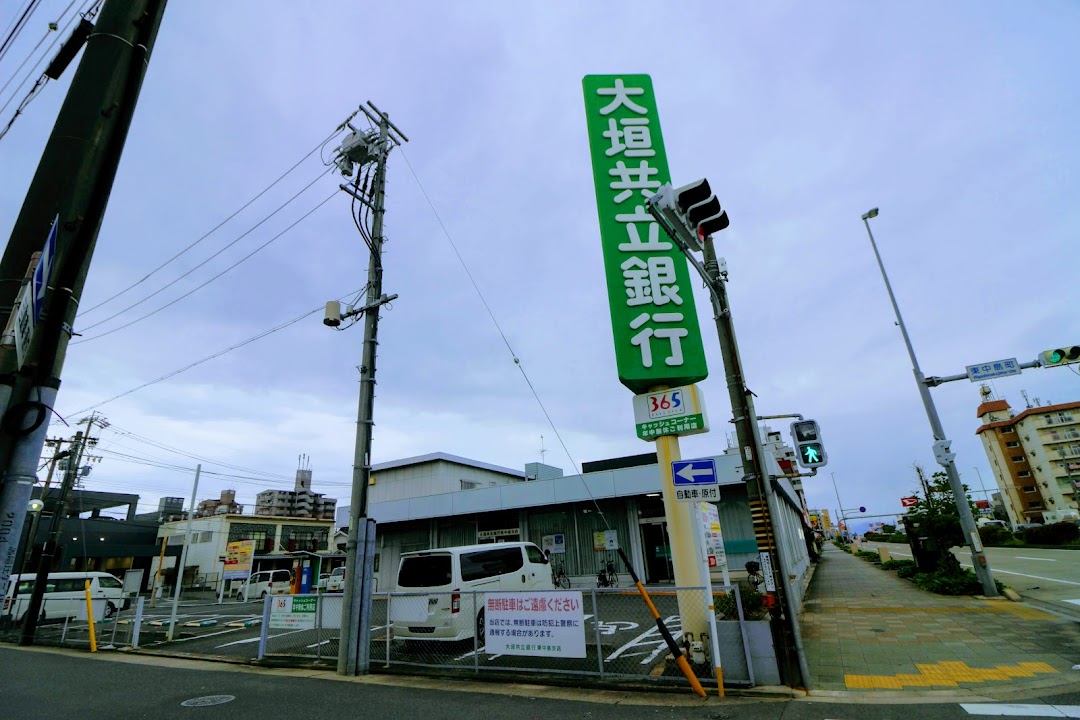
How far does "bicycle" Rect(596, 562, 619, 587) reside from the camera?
21125 mm

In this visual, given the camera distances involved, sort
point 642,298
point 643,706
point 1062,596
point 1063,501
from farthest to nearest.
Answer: point 1063,501 → point 1062,596 → point 642,298 → point 643,706

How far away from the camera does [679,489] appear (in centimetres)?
736

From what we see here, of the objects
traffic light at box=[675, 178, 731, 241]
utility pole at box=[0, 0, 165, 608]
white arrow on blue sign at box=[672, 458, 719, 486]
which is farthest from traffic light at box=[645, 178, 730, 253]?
utility pole at box=[0, 0, 165, 608]

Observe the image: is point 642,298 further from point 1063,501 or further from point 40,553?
point 1063,501

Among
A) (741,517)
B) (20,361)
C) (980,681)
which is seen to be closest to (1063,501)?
(741,517)

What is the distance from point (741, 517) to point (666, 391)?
1388 centimetres

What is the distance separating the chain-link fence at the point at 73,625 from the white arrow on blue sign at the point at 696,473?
1371cm

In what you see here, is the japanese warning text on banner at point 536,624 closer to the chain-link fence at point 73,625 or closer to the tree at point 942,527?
the chain-link fence at point 73,625

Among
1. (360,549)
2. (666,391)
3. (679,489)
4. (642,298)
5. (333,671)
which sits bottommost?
(333,671)

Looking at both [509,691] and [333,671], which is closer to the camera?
[509,691]

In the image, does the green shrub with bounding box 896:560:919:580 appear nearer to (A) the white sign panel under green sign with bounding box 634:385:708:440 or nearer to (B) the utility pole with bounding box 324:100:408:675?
(A) the white sign panel under green sign with bounding box 634:385:708:440

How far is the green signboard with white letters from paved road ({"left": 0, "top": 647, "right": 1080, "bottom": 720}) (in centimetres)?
527

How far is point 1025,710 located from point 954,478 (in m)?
11.2

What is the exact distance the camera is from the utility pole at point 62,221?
240 centimetres
